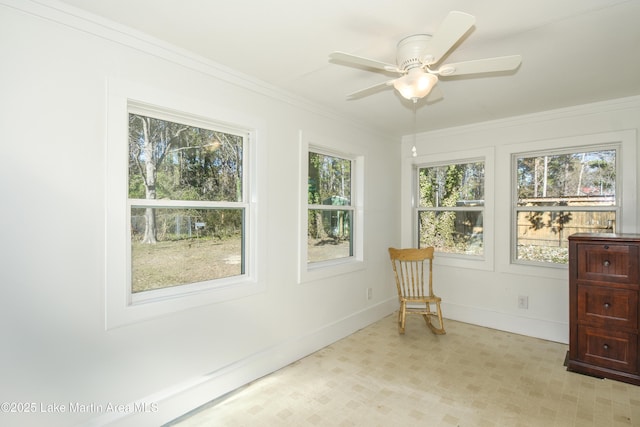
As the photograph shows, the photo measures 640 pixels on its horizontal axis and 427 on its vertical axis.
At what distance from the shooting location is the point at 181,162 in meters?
2.19

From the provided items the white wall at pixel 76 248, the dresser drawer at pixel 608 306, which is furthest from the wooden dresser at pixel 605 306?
the white wall at pixel 76 248

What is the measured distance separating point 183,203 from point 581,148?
3.76 meters

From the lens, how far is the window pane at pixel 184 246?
1983 mm

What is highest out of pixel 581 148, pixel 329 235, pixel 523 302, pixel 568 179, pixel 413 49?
pixel 413 49

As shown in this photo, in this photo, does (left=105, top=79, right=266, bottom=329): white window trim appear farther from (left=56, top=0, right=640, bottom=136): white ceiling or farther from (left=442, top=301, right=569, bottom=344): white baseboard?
(left=442, top=301, right=569, bottom=344): white baseboard

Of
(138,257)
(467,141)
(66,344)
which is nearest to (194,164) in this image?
(138,257)

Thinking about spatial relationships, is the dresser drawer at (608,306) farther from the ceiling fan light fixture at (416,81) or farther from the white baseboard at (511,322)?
the ceiling fan light fixture at (416,81)

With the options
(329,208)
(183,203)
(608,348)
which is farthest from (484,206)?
(183,203)

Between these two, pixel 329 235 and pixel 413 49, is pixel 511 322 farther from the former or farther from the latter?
pixel 413 49

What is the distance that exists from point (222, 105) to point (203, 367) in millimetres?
1861

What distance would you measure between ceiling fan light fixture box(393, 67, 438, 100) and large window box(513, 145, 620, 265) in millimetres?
2380

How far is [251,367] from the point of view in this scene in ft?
7.97

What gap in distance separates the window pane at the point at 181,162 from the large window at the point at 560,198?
10.2ft

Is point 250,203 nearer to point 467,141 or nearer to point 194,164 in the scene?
point 194,164
